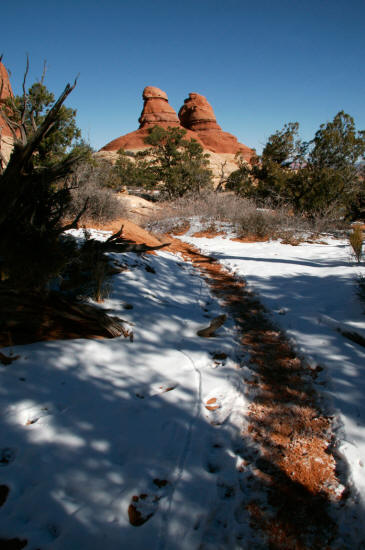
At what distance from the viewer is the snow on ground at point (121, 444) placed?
1273mm

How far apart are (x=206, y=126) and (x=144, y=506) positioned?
3142 inches

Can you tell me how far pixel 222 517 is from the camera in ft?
4.59

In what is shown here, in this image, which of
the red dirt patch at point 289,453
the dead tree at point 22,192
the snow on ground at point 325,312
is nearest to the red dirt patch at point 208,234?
the snow on ground at point 325,312

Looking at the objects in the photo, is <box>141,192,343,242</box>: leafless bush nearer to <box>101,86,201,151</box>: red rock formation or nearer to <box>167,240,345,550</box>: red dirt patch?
<box>167,240,345,550</box>: red dirt patch

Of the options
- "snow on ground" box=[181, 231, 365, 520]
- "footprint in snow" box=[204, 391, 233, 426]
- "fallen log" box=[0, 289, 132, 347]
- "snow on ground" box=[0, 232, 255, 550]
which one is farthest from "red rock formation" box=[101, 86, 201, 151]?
"footprint in snow" box=[204, 391, 233, 426]

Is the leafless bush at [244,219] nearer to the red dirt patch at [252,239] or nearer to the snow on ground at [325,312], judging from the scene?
the red dirt patch at [252,239]

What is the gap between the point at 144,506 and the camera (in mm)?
1382

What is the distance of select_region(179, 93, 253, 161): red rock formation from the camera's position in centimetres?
6612

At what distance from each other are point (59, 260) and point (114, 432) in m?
1.33

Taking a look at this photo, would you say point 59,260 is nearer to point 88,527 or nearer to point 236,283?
point 88,527

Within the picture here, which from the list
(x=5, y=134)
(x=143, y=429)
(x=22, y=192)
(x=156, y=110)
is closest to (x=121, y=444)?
(x=143, y=429)

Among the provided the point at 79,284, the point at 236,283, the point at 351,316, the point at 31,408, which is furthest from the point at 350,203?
the point at 31,408

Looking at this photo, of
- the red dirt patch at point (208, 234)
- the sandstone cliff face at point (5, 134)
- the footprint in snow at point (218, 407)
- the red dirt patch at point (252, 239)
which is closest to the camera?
the sandstone cliff face at point (5, 134)

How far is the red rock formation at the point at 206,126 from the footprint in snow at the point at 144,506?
68.5m
